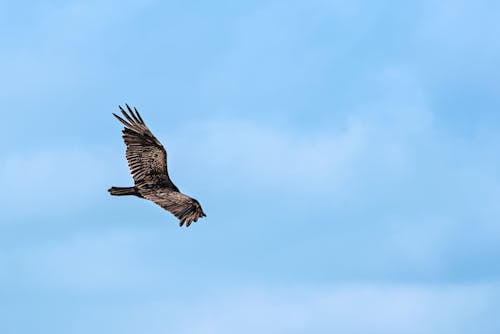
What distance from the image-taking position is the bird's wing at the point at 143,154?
42.8m

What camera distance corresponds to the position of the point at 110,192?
135 ft

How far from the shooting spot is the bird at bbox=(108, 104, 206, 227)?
40838 millimetres

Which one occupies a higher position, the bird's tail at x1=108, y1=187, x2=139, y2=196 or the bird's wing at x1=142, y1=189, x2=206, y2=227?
the bird's tail at x1=108, y1=187, x2=139, y2=196

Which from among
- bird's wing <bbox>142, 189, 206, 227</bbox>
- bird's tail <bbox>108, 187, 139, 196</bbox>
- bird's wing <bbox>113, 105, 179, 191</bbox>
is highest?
bird's wing <bbox>113, 105, 179, 191</bbox>

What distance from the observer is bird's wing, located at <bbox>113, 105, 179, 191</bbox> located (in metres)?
42.8

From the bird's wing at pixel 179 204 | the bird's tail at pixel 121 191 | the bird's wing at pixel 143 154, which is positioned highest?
the bird's wing at pixel 143 154

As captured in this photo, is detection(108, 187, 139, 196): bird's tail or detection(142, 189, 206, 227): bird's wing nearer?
detection(142, 189, 206, 227): bird's wing

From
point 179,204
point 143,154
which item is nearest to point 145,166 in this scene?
point 143,154

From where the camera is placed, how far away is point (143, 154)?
4378cm

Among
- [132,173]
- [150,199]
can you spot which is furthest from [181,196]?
[132,173]

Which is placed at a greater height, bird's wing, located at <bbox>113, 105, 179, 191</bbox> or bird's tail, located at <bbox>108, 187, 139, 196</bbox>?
bird's wing, located at <bbox>113, 105, 179, 191</bbox>

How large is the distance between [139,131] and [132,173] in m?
2.17

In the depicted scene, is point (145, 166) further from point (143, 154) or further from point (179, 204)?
point (179, 204)

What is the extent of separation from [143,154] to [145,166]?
0.71 metres
